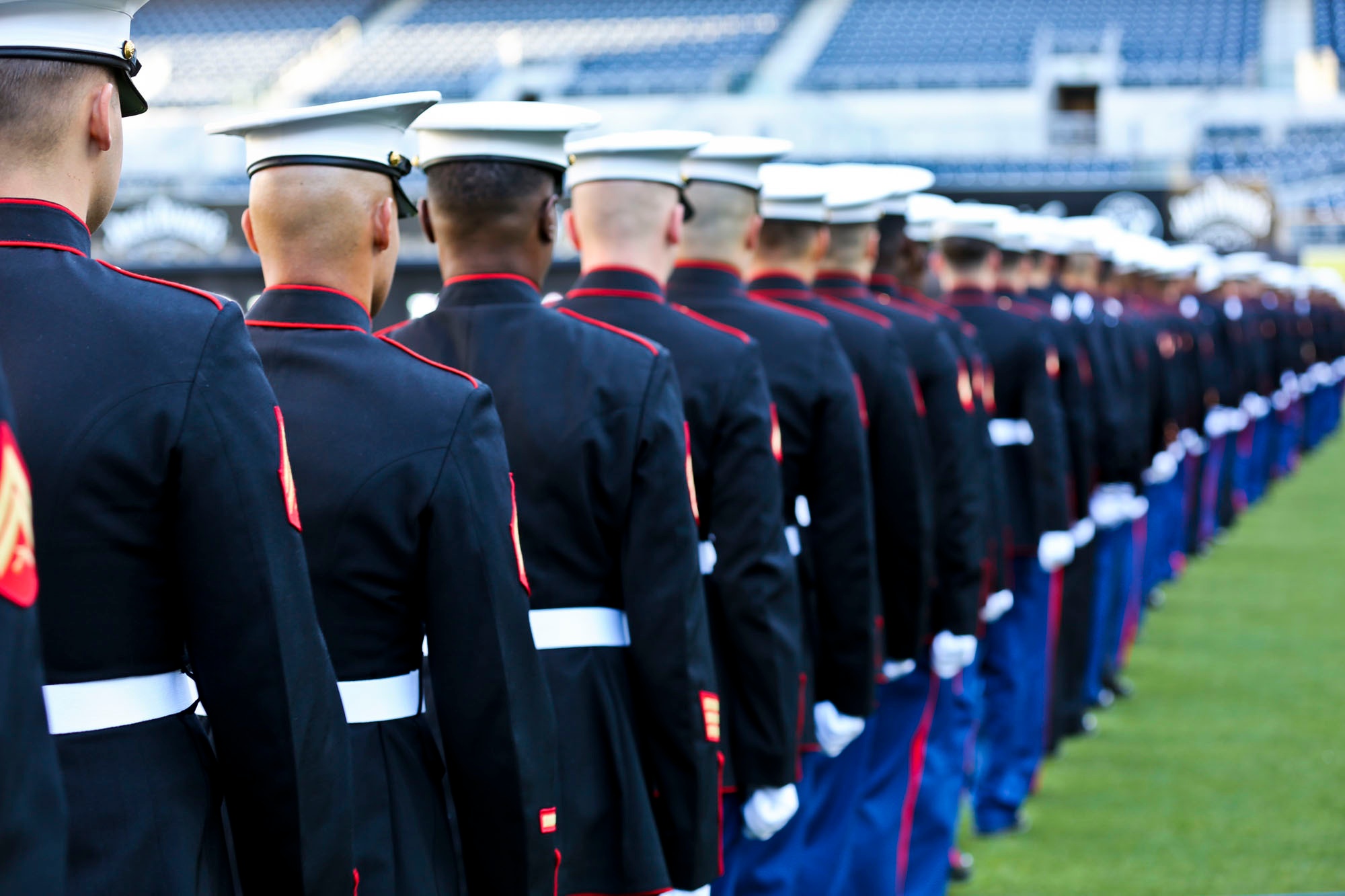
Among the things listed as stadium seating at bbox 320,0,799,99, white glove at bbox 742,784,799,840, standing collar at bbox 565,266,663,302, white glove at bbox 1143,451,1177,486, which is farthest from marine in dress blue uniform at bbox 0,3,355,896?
stadium seating at bbox 320,0,799,99

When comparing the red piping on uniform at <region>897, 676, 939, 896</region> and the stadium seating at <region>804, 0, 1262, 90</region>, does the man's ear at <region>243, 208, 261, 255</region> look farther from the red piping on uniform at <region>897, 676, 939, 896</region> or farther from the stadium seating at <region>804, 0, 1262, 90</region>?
the stadium seating at <region>804, 0, 1262, 90</region>

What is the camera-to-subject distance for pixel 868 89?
21.7 meters

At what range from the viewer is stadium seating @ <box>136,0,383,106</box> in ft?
83.0

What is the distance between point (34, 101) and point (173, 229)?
15.8m

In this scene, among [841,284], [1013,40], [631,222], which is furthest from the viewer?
[1013,40]

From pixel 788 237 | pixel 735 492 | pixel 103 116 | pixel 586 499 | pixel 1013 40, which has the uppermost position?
pixel 1013 40

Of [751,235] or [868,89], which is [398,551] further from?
[868,89]

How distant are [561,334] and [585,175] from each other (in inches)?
17.8

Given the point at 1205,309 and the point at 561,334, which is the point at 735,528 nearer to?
the point at 561,334

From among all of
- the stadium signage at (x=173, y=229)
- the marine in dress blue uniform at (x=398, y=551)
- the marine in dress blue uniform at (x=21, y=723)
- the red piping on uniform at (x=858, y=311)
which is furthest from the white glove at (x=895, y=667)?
the stadium signage at (x=173, y=229)

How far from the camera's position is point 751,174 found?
2971 millimetres

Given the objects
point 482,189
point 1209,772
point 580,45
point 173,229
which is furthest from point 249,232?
point 580,45

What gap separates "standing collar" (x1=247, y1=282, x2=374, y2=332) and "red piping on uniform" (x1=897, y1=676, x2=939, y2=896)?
2.30 m

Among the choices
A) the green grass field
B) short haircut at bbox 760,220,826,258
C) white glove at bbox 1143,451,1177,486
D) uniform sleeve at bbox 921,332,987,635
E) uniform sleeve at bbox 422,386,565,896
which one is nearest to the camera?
uniform sleeve at bbox 422,386,565,896
